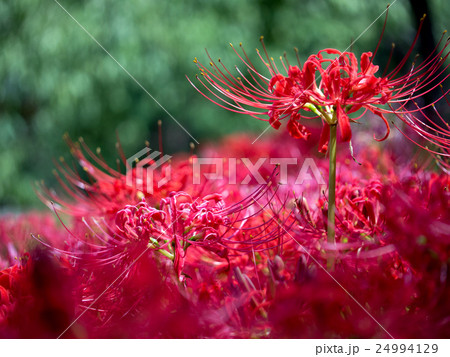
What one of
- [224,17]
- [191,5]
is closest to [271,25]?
[224,17]

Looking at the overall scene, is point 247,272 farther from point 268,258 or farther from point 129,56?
point 129,56

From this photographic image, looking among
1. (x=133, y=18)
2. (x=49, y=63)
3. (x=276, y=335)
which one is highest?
(x=133, y=18)

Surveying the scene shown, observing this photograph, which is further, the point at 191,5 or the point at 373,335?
the point at 191,5

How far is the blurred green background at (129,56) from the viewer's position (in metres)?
2.62

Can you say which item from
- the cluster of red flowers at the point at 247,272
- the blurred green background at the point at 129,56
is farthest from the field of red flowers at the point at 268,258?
the blurred green background at the point at 129,56

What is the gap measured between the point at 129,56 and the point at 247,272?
7.61ft

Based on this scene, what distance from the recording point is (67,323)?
0.39 metres

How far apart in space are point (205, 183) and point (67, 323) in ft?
0.97

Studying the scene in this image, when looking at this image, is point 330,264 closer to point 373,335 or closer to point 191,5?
point 373,335

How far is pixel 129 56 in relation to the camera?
8.59 ft

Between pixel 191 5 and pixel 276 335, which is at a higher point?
pixel 191 5

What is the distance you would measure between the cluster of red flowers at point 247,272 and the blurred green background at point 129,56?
2.02m

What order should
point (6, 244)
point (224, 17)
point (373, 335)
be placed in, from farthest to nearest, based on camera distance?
point (224, 17) → point (6, 244) → point (373, 335)

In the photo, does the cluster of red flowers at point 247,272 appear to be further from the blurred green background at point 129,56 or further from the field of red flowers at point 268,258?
the blurred green background at point 129,56
